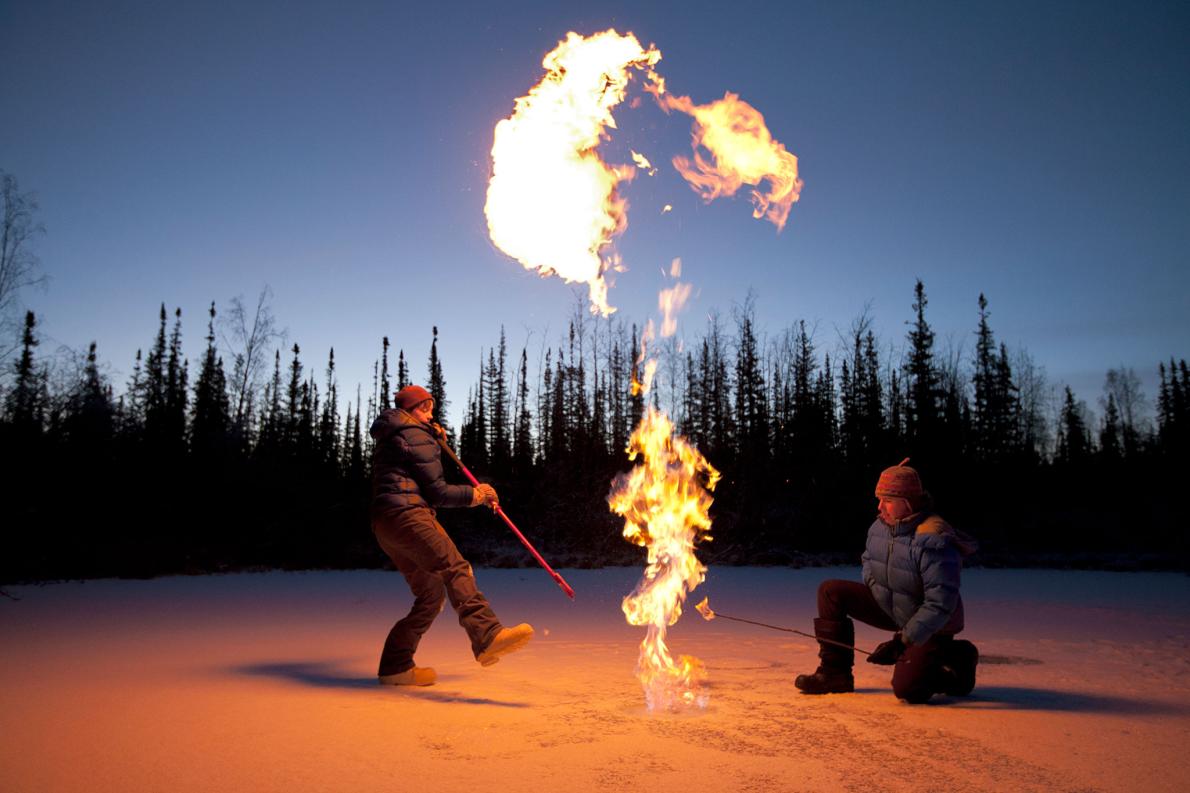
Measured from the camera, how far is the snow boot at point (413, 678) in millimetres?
6098

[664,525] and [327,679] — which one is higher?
[664,525]

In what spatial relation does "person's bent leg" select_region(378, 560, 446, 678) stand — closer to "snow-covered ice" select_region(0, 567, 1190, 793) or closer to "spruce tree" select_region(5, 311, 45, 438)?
"snow-covered ice" select_region(0, 567, 1190, 793)

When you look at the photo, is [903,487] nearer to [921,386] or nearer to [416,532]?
[416,532]

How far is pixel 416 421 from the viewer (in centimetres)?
632

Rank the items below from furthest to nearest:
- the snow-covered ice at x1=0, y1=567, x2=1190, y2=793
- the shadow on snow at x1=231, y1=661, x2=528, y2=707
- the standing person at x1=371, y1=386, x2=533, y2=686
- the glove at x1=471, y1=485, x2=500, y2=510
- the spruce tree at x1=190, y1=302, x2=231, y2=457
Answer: the spruce tree at x1=190, y1=302, x2=231, y2=457 < the glove at x1=471, y1=485, x2=500, y2=510 < the standing person at x1=371, y1=386, x2=533, y2=686 < the shadow on snow at x1=231, y1=661, x2=528, y2=707 < the snow-covered ice at x1=0, y1=567, x2=1190, y2=793

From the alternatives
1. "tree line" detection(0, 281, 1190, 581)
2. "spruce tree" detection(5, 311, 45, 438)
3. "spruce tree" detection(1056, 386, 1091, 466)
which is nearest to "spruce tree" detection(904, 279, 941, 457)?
"tree line" detection(0, 281, 1190, 581)

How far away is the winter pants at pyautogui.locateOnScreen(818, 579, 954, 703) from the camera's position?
5.27 meters

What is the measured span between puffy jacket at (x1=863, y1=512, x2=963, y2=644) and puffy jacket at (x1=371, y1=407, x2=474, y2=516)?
305cm

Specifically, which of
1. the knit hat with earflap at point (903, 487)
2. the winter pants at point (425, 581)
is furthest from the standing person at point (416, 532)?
the knit hat with earflap at point (903, 487)

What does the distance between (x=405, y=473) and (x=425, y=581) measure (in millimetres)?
829

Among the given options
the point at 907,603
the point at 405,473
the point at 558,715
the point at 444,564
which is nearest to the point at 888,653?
the point at 907,603

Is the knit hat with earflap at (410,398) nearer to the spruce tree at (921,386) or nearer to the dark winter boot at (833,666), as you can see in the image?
the dark winter boot at (833,666)

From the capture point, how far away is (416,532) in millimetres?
5879

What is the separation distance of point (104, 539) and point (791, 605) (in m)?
16.9
